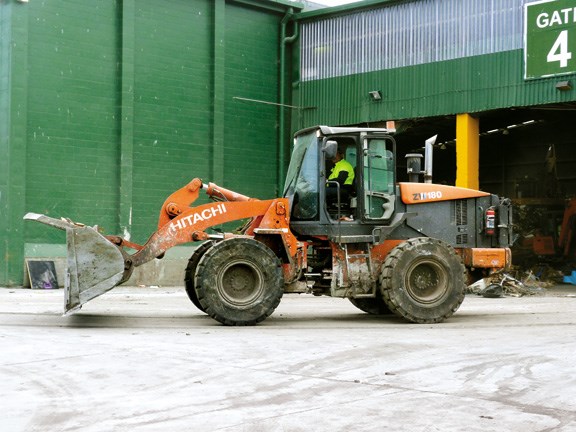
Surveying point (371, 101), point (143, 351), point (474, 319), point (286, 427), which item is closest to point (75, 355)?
point (143, 351)

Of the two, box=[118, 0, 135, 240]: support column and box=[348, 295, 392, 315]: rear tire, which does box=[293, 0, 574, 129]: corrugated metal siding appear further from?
box=[348, 295, 392, 315]: rear tire

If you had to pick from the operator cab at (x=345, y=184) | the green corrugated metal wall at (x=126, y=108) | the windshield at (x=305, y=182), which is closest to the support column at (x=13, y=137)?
the green corrugated metal wall at (x=126, y=108)

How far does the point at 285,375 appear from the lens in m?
7.99

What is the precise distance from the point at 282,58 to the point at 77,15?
643 cm

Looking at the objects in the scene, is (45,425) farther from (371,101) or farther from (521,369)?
(371,101)

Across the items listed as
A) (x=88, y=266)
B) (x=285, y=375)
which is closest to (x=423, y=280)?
(x=88, y=266)

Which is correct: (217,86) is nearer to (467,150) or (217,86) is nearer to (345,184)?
(467,150)

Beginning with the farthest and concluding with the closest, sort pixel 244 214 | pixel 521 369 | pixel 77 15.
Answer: pixel 77 15, pixel 244 214, pixel 521 369

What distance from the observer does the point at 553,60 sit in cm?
2120

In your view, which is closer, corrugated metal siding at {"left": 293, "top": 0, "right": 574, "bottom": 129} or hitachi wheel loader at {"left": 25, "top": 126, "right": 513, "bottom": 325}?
hitachi wheel loader at {"left": 25, "top": 126, "right": 513, "bottom": 325}

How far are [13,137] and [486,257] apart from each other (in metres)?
12.7

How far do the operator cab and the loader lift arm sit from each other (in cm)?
37

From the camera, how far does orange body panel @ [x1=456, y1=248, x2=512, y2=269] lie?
13.6m

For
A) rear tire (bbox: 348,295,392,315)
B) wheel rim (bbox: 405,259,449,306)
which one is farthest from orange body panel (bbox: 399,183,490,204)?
rear tire (bbox: 348,295,392,315)
